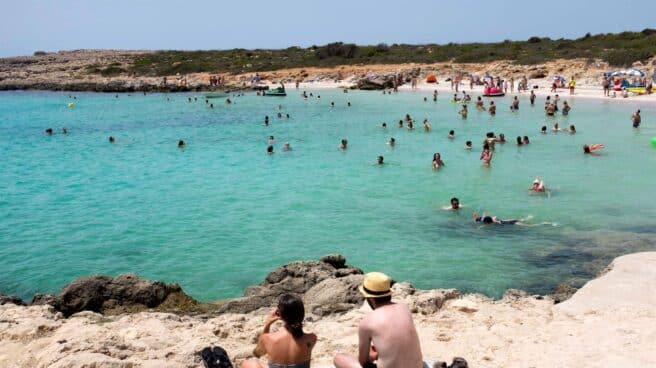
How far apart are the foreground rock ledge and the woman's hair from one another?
3.70ft

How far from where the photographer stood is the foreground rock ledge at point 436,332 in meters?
6.62

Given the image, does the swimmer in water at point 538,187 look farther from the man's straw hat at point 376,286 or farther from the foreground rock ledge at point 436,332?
the man's straw hat at point 376,286

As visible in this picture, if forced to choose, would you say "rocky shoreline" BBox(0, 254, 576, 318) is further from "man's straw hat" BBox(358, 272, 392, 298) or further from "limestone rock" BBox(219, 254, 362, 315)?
"man's straw hat" BBox(358, 272, 392, 298)

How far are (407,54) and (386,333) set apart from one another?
80928 mm

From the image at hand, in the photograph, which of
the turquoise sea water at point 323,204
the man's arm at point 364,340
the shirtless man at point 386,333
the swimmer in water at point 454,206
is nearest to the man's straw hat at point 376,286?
the shirtless man at point 386,333

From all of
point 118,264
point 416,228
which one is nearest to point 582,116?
point 416,228

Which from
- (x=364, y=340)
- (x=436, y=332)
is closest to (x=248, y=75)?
(x=436, y=332)

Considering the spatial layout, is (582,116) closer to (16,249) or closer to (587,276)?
(587,276)

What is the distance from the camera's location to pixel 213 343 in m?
7.29

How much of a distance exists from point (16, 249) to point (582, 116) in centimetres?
3190

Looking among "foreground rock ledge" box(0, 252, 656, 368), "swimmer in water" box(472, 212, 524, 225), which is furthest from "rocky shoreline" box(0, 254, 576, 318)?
"swimmer in water" box(472, 212, 524, 225)

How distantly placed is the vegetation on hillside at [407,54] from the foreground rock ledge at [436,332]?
51918 millimetres

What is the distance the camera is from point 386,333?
4.68m

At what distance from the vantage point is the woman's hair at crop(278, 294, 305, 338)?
4.97 m
